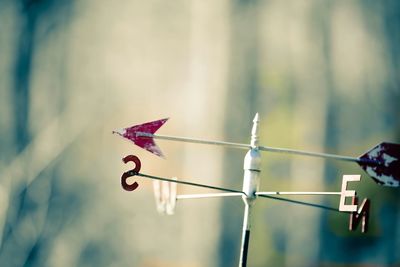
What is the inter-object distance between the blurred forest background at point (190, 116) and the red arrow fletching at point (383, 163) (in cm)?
72

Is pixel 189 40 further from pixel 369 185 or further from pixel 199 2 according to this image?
pixel 369 185

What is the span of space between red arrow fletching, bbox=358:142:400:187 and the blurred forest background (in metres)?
0.72

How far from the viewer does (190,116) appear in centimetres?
181

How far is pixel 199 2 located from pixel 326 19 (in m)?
0.34

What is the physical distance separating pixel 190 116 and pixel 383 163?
34.5 inches

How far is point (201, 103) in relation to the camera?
1.81m

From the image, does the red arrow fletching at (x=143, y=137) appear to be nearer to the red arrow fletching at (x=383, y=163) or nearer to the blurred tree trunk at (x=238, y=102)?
the red arrow fletching at (x=383, y=163)

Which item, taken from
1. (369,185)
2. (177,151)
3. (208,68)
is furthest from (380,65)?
(177,151)

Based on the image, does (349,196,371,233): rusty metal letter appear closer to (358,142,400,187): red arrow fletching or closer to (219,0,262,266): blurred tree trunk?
(358,142,400,187): red arrow fletching

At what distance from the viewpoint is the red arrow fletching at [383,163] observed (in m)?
0.99

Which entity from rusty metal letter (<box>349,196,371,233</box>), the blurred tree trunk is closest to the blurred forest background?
the blurred tree trunk

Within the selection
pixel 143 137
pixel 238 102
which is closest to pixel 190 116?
pixel 238 102

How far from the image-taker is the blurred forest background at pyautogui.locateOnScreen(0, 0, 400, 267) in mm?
1743

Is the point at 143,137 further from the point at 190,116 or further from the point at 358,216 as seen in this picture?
the point at 190,116
